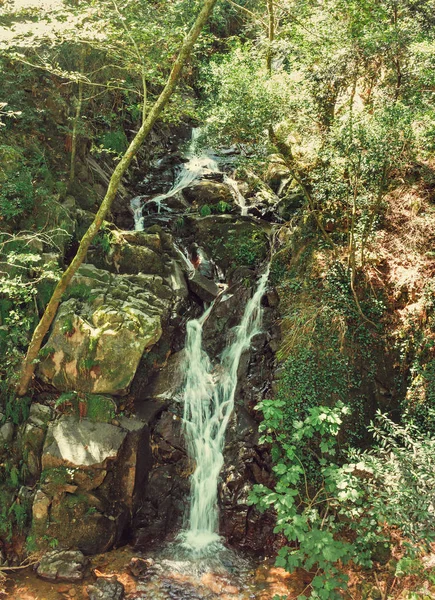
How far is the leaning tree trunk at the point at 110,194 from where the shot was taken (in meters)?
7.70

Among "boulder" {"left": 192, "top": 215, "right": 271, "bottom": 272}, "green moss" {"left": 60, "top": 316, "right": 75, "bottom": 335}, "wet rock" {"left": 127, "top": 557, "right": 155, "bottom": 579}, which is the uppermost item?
"boulder" {"left": 192, "top": 215, "right": 271, "bottom": 272}

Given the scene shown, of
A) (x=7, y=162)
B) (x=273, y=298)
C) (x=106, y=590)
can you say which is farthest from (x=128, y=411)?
(x=7, y=162)

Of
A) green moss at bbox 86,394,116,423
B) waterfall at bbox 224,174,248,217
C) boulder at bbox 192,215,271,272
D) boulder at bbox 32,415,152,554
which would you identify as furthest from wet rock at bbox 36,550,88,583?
waterfall at bbox 224,174,248,217

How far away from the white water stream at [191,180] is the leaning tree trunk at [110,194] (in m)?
4.56

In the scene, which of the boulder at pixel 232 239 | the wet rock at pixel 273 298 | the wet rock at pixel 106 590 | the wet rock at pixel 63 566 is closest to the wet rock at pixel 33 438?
the wet rock at pixel 63 566

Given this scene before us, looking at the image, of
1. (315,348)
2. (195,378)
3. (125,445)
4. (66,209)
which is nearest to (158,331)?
(195,378)

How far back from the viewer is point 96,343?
8.73 m

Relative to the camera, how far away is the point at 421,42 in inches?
311

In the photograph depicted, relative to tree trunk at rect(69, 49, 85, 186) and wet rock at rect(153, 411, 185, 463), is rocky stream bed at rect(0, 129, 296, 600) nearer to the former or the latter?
wet rock at rect(153, 411, 185, 463)

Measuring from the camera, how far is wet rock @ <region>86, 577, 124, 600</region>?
262 inches

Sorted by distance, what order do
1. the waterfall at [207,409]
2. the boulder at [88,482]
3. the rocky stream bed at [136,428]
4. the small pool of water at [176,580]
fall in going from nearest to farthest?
the small pool of water at [176,580] < the rocky stream bed at [136,428] < the boulder at [88,482] < the waterfall at [207,409]

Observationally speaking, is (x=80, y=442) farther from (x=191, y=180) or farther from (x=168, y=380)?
(x=191, y=180)

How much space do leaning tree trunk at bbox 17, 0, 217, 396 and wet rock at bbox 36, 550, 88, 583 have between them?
303 centimetres

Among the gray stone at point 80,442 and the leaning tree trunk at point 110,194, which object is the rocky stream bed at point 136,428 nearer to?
the gray stone at point 80,442
